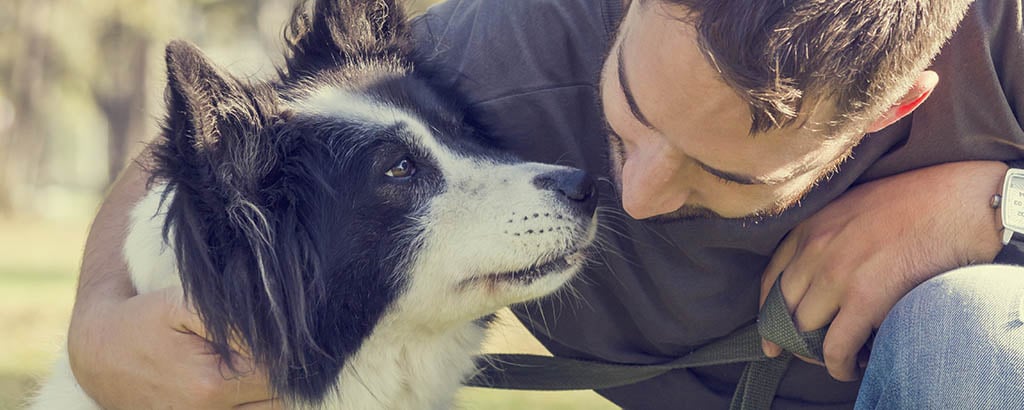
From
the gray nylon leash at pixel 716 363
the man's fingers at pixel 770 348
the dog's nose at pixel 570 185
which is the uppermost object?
the dog's nose at pixel 570 185

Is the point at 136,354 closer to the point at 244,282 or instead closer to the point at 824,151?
the point at 244,282

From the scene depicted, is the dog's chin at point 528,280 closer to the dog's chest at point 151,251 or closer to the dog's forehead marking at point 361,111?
the dog's forehead marking at point 361,111

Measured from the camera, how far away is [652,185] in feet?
6.63

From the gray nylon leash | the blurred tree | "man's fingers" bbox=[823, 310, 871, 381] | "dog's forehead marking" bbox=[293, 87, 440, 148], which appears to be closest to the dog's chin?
"dog's forehead marking" bbox=[293, 87, 440, 148]

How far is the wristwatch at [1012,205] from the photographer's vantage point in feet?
6.95

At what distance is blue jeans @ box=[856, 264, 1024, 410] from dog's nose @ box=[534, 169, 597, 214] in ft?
2.24

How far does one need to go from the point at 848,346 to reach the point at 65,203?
2195cm

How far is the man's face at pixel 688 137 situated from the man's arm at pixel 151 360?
0.94 metres

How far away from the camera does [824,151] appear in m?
2.00

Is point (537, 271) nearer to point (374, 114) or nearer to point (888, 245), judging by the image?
point (374, 114)

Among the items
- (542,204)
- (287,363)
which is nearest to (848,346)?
(542,204)

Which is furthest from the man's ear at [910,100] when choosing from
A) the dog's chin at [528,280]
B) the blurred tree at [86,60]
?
the blurred tree at [86,60]

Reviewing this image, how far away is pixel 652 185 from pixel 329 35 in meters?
0.93

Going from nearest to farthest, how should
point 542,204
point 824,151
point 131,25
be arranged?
point 824,151
point 542,204
point 131,25
